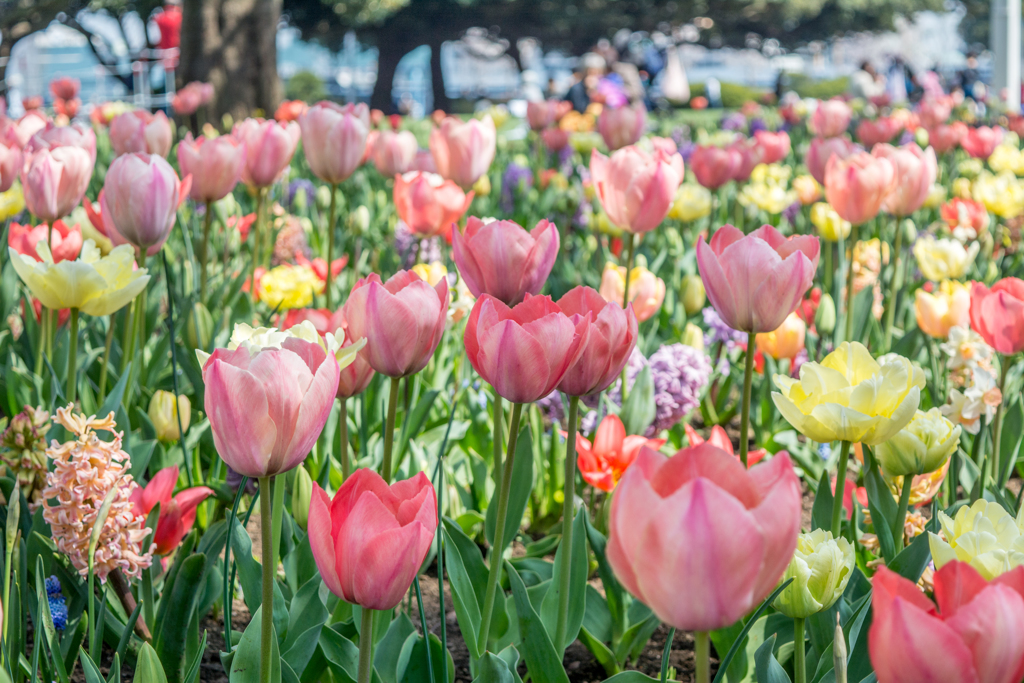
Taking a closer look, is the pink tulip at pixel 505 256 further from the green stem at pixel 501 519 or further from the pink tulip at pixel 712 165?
the pink tulip at pixel 712 165

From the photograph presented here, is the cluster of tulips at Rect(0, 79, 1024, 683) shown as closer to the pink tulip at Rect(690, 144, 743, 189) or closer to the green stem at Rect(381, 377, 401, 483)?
the green stem at Rect(381, 377, 401, 483)

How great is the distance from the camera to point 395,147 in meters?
3.12

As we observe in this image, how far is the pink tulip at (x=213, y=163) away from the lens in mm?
Result: 2121

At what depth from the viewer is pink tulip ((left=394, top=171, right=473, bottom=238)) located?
7.02ft

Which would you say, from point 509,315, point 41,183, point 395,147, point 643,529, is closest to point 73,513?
point 509,315

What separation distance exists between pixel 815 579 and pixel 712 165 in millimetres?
2555

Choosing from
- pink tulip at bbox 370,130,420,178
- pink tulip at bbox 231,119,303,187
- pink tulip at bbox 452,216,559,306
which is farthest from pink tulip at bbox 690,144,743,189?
pink tulip at bbox 452,216,559,306

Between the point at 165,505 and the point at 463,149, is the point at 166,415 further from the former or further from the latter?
the point at 463,149

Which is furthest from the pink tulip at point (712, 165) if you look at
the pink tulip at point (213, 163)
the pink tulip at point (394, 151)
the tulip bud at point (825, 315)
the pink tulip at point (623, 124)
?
the pink tulip at point (213, 163)

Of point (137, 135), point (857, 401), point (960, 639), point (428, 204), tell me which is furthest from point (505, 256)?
point (137, 135)

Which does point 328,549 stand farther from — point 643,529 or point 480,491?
point 480,491

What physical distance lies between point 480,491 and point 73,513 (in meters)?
0.93

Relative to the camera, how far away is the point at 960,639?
54 centimetres

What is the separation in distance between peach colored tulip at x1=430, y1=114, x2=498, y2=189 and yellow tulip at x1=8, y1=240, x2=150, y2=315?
122 centimetres
